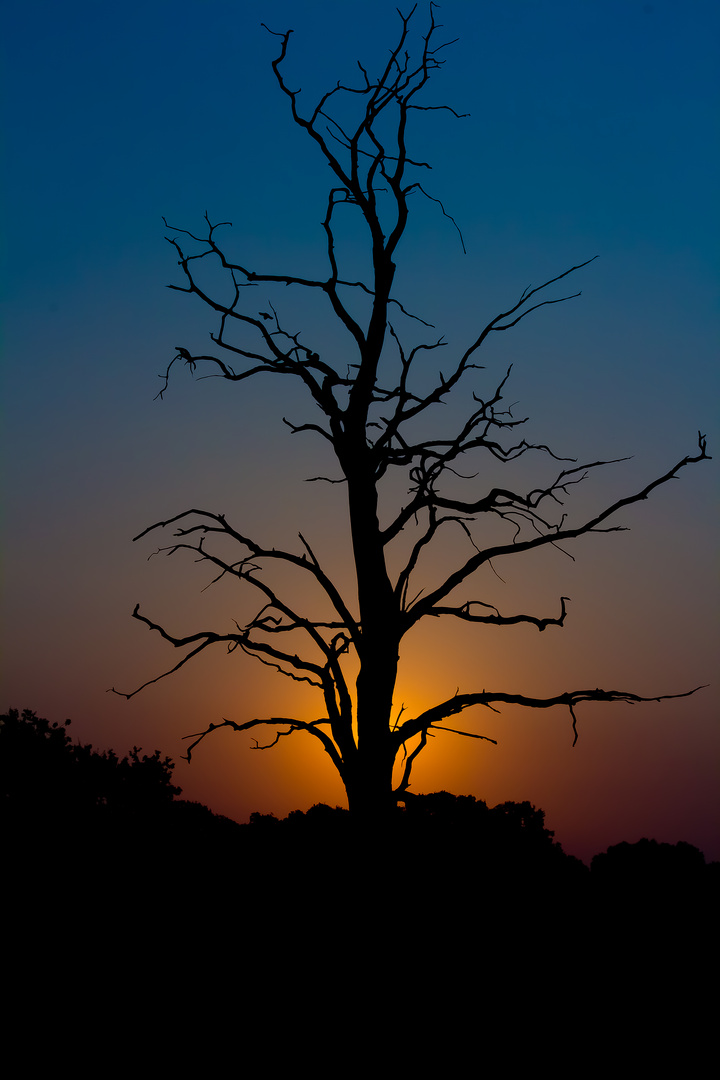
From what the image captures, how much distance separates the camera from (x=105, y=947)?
495 inches

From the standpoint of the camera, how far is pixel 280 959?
34.6 ft

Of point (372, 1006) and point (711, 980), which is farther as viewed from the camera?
point (711, 980)

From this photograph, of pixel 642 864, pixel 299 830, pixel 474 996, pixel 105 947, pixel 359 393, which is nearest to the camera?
pixel 359 393

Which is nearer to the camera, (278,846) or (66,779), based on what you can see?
(278,846)

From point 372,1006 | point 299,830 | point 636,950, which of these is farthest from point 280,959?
point 299,830

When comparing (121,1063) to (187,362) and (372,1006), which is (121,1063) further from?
(187,362)

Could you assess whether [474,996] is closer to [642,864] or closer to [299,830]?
[299,830]

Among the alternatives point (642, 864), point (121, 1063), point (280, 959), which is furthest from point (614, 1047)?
point (642, 864)

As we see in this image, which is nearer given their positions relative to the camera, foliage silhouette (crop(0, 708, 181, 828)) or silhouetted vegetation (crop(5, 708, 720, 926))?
silhouetted vegetation (crop(5, 708, 720, 926))

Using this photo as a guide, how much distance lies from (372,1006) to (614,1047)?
380 cm

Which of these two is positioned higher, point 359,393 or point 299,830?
point 359,393

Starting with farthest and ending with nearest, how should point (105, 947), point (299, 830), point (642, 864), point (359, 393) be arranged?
point (642, 864)
point (299, 830)
point (105, 947)
point (359, 393)

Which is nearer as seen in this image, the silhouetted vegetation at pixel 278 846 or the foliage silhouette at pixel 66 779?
the silhouetted vegetation at pixel 278 846

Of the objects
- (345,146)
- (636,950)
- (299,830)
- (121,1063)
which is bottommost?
(121,1063)
